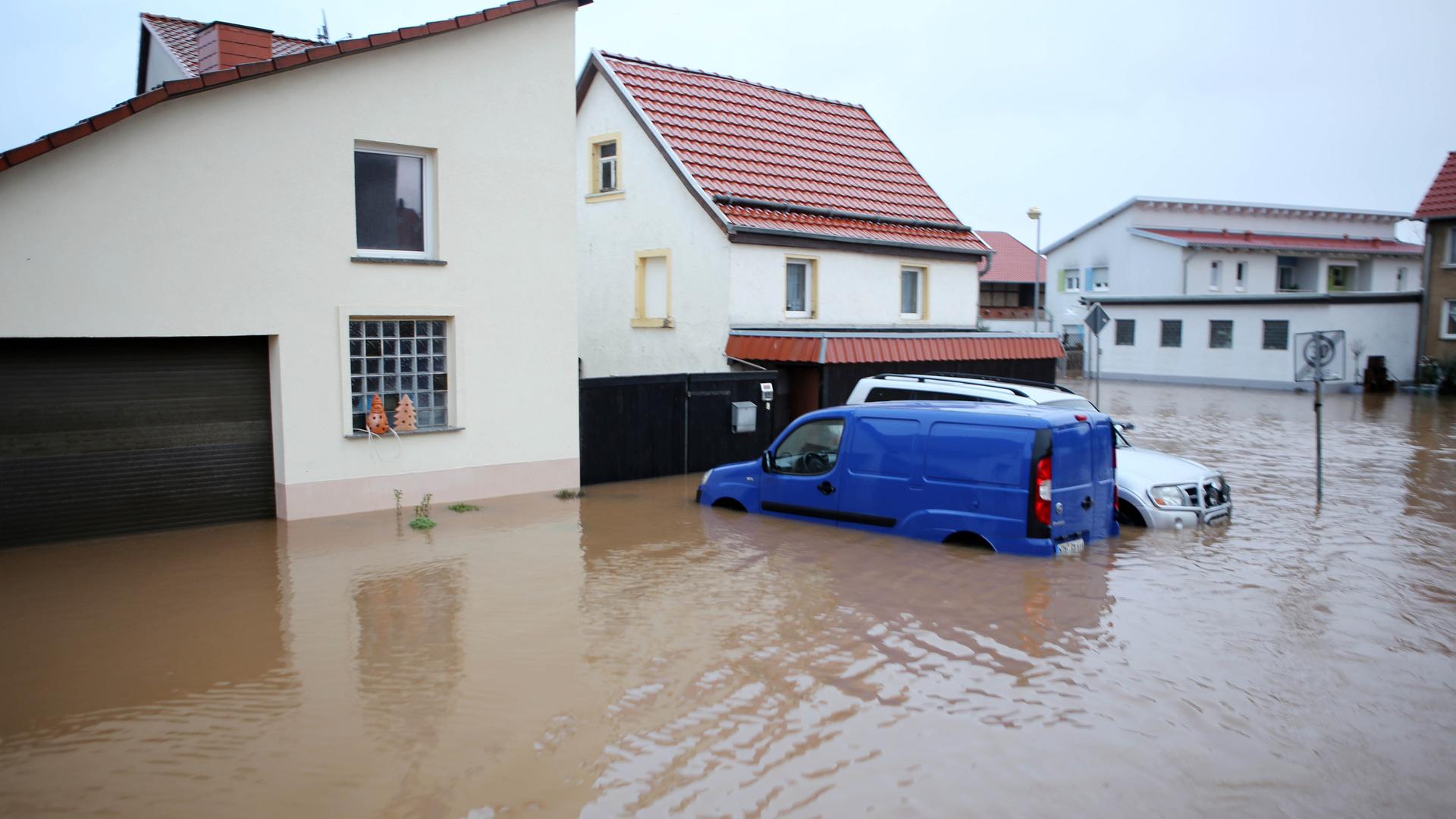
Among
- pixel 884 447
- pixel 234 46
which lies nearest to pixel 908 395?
pixel 884 447

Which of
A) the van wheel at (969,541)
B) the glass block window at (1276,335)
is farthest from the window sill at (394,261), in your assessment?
the glass block window at (1276,335)

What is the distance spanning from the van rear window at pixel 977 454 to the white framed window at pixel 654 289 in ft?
32.2

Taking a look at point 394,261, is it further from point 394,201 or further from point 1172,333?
point 1172,333

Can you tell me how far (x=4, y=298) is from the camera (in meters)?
10.6

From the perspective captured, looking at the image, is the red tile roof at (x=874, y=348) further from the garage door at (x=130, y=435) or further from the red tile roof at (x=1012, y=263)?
the red tile roof at (x=1012, y=263)

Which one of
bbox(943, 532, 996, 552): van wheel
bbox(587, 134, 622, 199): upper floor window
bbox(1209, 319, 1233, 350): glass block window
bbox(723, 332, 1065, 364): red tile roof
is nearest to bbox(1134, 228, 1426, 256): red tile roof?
bbox(1209, 319, 1233, 350): glass block window

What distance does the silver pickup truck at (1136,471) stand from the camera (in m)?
12.0

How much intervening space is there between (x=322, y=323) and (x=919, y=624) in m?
7.94

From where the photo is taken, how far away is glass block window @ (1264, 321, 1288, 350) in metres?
36.6

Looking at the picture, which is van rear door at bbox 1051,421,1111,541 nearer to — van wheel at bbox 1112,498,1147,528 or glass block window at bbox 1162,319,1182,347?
van wheel at bbox 1112,498,1147,528

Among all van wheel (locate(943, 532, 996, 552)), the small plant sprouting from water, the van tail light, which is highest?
the van tail light

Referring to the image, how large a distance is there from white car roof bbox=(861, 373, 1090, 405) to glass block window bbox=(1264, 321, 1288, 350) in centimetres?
2659

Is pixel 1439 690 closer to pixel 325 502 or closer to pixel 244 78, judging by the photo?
pixel 325 502

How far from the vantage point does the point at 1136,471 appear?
40.6 ft
